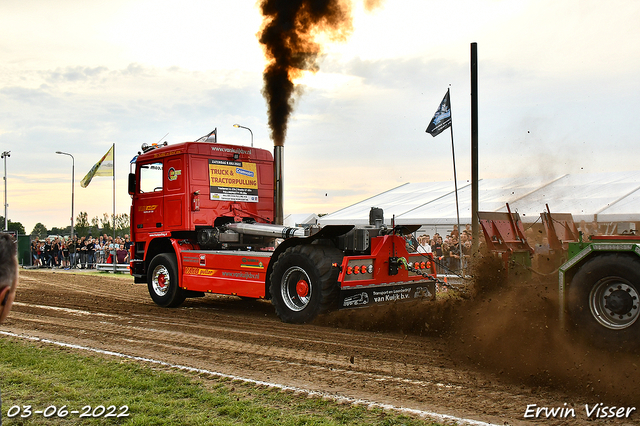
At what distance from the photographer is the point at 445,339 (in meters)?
7.41

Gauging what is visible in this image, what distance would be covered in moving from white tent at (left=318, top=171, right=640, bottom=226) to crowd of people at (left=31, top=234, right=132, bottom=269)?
9.89 metres

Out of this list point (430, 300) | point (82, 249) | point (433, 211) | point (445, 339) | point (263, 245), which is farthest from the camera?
point (82, 249)

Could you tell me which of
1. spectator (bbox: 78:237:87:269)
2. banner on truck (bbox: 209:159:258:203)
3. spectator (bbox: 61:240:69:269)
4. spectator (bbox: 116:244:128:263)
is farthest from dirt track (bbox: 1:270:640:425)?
spectator (bbox: 61:240:69:269)

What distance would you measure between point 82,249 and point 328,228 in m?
20.4

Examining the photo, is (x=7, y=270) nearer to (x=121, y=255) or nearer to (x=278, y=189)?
(x=278, y=189)

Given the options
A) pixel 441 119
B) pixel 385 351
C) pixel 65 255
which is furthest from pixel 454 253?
pixel 65 255

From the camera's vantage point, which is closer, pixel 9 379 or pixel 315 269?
pixel 9 379

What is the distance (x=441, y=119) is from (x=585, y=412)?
1185 centimetres

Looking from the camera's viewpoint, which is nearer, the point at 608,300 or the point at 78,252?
the point at 608,300

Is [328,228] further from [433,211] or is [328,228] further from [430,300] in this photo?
[433,211]

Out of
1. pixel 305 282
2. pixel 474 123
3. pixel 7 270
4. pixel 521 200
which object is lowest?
pixel 305 282

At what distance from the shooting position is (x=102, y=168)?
23.9m

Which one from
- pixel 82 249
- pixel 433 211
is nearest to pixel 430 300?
pixel 433 211

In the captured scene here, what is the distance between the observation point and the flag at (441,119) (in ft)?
50.1
